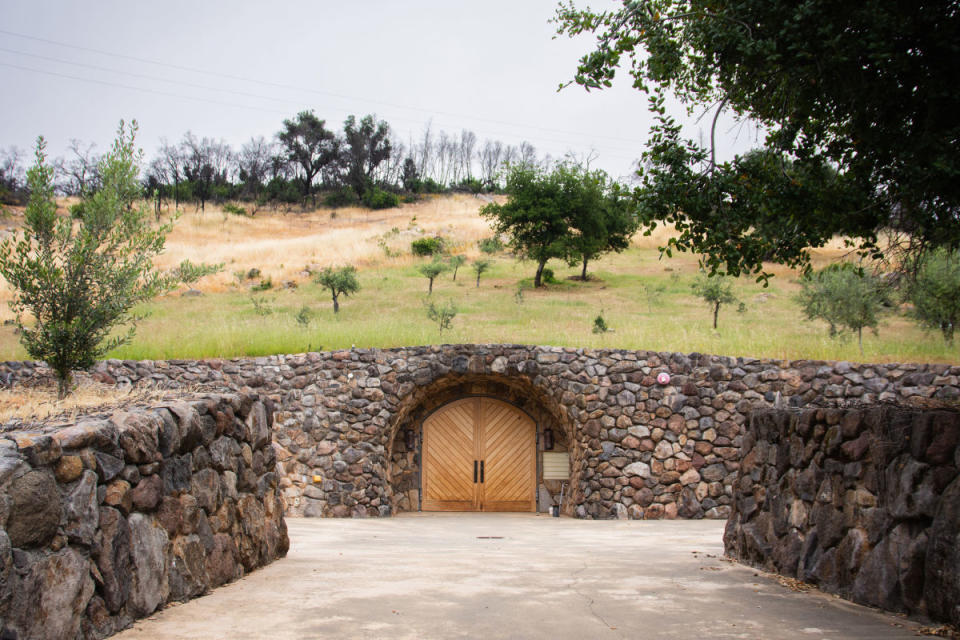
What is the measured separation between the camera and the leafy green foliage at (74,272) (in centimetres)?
995

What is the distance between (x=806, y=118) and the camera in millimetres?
6250

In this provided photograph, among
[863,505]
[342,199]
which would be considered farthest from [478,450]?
[342,199]

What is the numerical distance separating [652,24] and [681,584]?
4437 millimetres

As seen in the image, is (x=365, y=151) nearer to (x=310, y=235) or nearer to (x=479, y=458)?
(x=310, y=235)

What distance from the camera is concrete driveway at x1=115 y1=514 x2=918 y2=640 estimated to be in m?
4.25

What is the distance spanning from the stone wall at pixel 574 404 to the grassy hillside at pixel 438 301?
1188 mm

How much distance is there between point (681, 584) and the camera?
5887 millimetres

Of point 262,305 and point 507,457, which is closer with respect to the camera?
point 507,457

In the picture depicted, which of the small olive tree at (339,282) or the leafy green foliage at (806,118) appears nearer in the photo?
the leafy green foliage at (806,118)

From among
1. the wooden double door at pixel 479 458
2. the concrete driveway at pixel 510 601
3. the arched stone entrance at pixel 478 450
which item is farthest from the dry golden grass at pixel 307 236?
the concrete driveway at pixel 510 601

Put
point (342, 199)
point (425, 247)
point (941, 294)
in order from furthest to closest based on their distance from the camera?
point (342, 199), point (425, 247), point (941, 294)

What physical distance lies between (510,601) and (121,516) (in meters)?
2.48

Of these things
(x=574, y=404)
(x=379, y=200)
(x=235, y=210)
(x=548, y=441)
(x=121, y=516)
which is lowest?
(x=548, y=441)

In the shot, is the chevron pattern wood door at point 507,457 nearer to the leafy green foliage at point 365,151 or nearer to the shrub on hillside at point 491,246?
the shrub on hillside at point 491,246
